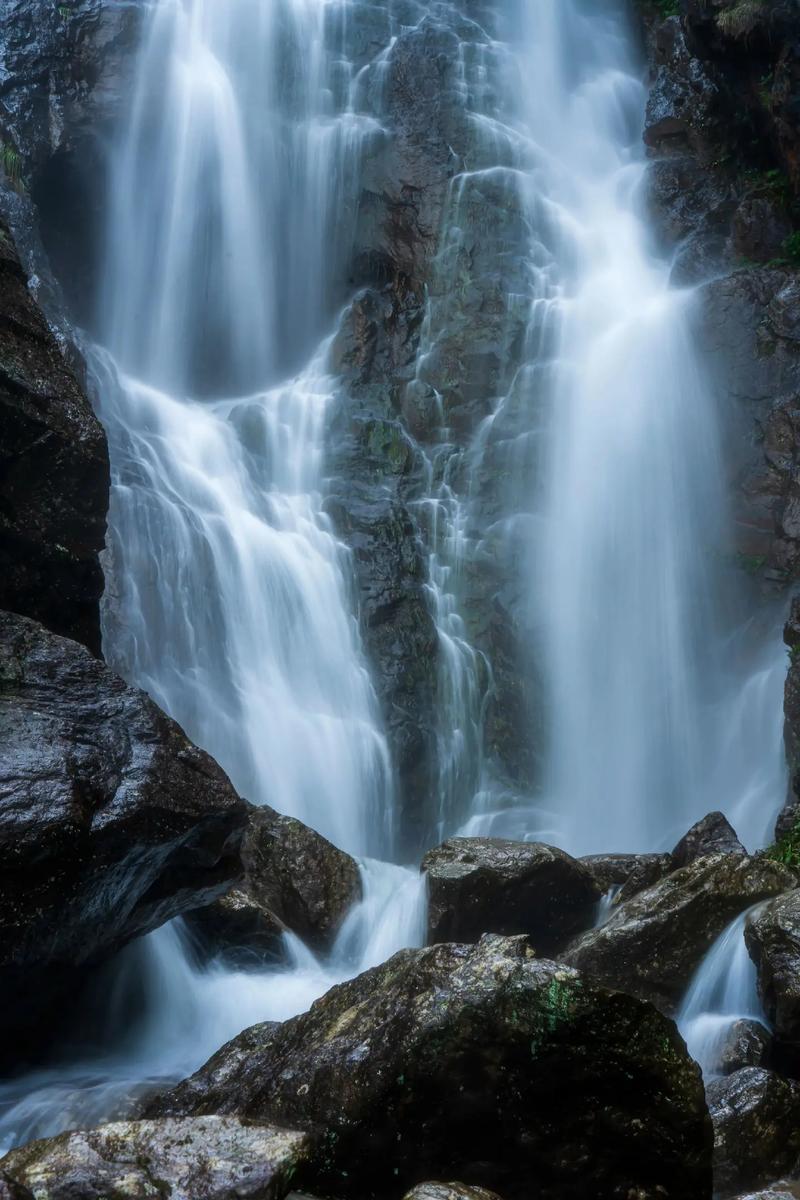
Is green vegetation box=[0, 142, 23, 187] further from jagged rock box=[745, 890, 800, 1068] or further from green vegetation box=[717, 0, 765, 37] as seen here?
jagged rock box=[745, 890, 800, 1068]

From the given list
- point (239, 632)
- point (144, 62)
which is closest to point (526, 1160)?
point (239, 632)

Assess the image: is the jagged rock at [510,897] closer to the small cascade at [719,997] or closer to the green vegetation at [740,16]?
the small cascade at [719,997]

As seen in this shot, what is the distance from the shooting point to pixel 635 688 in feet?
47.4

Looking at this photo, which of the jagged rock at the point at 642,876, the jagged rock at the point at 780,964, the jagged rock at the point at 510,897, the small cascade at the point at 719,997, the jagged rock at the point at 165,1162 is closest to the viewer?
the jagged rock at the point at 165,1162

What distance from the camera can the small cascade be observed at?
656 centimetres

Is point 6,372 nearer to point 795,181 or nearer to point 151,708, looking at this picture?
point 151,708

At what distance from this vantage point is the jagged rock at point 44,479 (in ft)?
23.8

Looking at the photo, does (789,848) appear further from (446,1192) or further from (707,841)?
(446,1192)

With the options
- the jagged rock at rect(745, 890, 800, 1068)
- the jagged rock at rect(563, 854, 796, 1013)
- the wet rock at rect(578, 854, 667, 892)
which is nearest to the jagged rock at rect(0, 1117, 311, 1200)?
the jagged rock at rect(745, 890, 800, 1068)

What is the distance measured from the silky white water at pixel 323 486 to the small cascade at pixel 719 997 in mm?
2887

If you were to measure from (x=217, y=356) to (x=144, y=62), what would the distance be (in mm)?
5894

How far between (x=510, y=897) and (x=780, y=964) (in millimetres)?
2933

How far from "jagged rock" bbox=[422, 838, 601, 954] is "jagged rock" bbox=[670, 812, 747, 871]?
3.80 ft

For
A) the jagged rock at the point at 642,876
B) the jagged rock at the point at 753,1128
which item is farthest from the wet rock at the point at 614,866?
the jagged rock at the point at 753,1128
